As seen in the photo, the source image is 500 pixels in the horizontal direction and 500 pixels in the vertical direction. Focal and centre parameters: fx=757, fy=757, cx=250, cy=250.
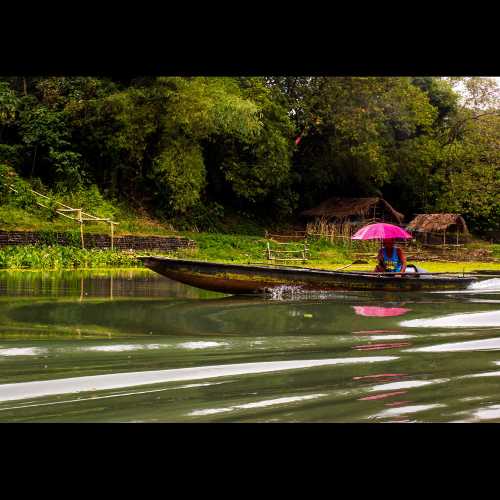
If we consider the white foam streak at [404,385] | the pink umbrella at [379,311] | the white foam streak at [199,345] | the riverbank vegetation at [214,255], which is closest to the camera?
the white foam streak at [404,385]

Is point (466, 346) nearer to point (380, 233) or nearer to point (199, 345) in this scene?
point (199, 345)

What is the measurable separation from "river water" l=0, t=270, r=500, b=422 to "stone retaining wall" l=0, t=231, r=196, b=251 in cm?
550

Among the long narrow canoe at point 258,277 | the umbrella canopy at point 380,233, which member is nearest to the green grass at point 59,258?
the long narrow canoe at point 258,277

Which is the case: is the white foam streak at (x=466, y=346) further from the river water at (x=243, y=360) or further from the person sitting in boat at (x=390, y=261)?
the person sitting in boat at (x=390, y=261)

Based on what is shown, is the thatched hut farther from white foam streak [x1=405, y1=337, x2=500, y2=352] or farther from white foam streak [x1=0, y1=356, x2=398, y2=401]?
white foam streak [x1=0, y1=356, x2=398, y2=401]

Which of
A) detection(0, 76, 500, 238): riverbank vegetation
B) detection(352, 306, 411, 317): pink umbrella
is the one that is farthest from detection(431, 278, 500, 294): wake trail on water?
detection(0, 76, 500, 238): riverbank vegetation

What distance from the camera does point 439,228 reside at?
21.4m

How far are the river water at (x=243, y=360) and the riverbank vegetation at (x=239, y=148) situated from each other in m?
8.27

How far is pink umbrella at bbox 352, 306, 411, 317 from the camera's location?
26.3 feet

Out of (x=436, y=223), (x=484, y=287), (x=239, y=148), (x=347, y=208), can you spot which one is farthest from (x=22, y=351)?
(x=436, y=223)

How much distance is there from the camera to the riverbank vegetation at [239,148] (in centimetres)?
1750

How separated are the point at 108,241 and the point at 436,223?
413 inches
